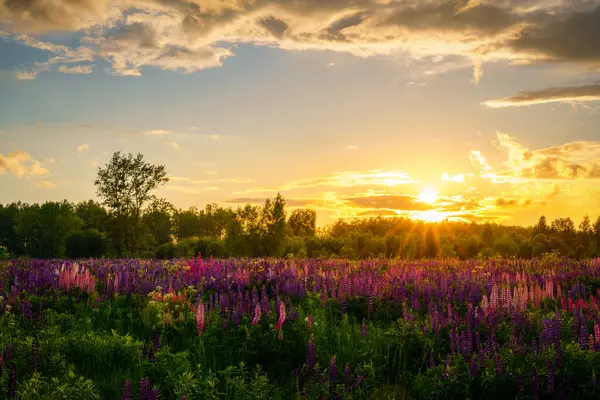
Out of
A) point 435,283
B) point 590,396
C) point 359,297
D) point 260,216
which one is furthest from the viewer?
point 260,216

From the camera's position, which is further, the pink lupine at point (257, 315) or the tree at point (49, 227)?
the tree at point (49, 227)

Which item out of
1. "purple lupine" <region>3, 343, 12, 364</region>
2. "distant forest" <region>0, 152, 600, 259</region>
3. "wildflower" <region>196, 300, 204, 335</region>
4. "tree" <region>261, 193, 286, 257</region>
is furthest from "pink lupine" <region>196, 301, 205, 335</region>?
"tree" <region>261, 193, 286, 257</region>

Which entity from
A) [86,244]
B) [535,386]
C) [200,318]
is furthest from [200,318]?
[86,244]

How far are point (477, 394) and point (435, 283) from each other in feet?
17.0

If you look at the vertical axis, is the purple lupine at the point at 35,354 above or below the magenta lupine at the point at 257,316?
below

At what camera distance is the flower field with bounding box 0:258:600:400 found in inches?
200

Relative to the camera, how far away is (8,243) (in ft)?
243

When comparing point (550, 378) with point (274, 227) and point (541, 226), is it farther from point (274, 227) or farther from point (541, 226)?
point (541, 226)

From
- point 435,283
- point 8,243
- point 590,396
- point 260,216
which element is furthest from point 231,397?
point 8,243

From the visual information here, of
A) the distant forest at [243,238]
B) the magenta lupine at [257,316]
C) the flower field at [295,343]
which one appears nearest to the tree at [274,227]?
the distant forest at [243,238]

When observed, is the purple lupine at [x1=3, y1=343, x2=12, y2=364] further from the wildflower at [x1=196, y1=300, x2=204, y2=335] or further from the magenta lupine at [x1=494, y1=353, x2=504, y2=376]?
the magenta lupine at [x1=494, y1=353, x2=504, y2=376]

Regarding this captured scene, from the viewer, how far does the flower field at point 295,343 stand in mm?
5082

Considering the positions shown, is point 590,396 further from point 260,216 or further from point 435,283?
point 260,216

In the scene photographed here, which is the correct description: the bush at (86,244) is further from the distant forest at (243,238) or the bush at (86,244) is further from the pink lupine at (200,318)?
the pink lupine at (200,318)
